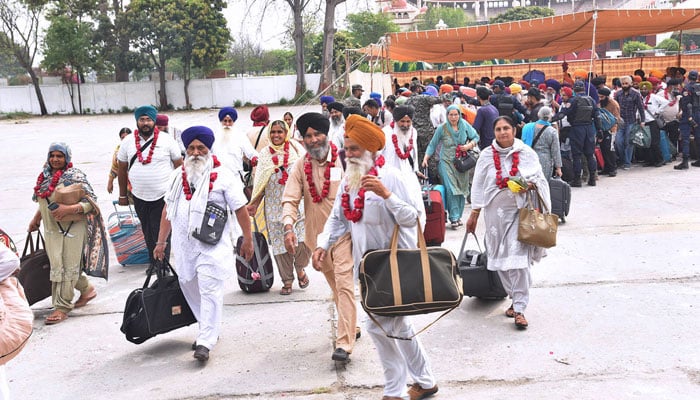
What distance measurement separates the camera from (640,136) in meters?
13.6

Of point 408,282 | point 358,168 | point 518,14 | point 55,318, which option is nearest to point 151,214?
point 55,318

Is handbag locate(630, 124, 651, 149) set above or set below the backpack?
below

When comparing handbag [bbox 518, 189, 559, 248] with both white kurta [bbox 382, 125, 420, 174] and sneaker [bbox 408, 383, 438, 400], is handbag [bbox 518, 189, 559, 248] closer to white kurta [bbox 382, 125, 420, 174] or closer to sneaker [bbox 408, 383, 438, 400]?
sneaker [bbox 408, 383, 438, 400]

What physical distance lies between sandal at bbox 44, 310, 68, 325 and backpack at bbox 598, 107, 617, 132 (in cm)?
953

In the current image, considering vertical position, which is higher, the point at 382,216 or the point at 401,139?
the point at 401,139

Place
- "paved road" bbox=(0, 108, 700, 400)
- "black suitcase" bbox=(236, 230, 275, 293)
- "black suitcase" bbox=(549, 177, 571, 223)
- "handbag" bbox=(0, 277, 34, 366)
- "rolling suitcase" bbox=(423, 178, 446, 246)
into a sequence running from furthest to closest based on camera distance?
"black suitcase" bbox=(549, 177, 571, 223) < "rolling suitcase" bbox=(423, 178, 446, 246) < "black suitcase" bbox=(236, 230, 275, 293) < "paved road" bbox=(0, 108, 700, 400) < "handbag" bbox=(0, 277, 34, 366)

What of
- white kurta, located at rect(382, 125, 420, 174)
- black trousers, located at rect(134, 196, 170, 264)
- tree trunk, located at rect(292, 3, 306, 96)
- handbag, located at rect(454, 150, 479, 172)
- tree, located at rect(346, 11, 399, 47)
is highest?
tree, located at rect(346, 11, 399, 47)

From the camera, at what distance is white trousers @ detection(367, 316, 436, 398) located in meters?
4.35

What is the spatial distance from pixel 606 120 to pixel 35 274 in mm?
9768

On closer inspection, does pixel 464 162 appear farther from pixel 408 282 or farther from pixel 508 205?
pixel 408 282

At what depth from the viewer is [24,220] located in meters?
11.8

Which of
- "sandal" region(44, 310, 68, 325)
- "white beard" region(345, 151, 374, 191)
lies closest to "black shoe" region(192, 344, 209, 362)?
"white beard" region(345, 151, 374, 191)

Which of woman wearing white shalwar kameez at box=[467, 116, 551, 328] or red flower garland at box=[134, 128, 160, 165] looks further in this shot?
red flower garland at box=[134, 128, 160, 165]

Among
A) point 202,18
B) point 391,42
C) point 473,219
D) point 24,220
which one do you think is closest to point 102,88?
point 202,18
